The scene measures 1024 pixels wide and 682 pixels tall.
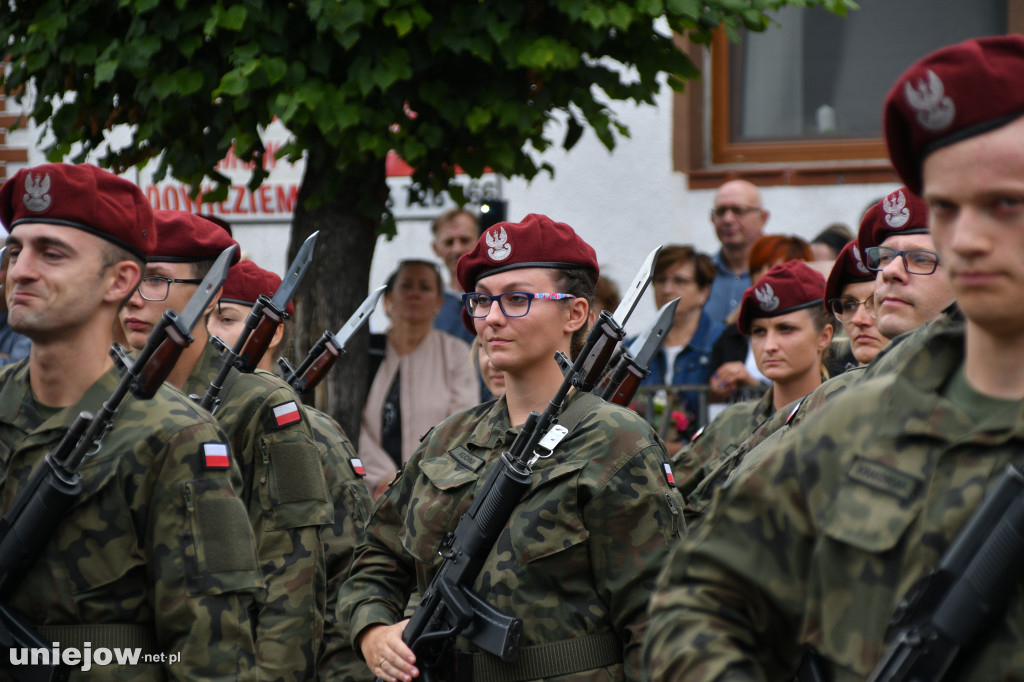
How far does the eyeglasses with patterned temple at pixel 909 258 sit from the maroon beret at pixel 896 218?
7 centimetres

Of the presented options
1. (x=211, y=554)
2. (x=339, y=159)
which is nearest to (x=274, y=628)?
(x=211, y=554)

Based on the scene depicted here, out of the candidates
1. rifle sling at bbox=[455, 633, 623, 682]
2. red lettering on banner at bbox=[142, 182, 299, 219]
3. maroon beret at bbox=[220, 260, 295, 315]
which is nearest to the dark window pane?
red lettering on banner at bbox=[142, 182, 299, 219]

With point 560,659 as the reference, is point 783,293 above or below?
above

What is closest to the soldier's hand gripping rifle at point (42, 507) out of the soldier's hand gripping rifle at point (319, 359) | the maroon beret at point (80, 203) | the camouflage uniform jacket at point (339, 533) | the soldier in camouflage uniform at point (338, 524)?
the maroon beret at point (80, 203)

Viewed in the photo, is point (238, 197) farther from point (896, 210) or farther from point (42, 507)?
point (42, 507)

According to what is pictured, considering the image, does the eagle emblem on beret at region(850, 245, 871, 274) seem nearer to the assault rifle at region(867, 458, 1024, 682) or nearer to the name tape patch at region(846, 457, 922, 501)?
the name tape patch at region(846, 457, 922, 501)

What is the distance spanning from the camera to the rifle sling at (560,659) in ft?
11.0

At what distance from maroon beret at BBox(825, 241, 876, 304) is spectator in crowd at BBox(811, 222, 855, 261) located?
299 cm

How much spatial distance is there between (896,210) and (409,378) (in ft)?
12.3

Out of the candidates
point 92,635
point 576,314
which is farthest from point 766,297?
point 92,635

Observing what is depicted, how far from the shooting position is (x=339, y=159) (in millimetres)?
5832

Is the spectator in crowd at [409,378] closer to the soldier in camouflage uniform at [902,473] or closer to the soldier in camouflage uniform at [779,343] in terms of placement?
the soldier in camouflage uniform at [779,343]

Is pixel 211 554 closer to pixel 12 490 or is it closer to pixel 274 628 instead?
pixel 12 490

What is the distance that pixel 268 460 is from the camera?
4.37 metres
